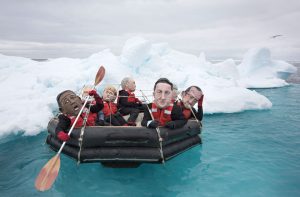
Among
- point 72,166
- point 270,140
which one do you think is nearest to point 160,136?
point 72,166

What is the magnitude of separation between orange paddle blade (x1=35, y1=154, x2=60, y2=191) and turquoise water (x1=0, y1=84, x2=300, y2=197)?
0.62 metres

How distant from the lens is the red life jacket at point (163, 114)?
4.03 meters

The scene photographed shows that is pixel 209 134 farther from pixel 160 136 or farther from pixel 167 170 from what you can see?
pixel 160 136

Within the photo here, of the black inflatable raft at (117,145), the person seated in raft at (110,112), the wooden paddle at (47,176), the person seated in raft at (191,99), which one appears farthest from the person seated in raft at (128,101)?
the wooden paddle at (47,176)

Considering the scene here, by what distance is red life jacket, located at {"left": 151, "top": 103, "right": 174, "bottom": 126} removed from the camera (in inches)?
159

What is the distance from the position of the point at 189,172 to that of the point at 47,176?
2427mm

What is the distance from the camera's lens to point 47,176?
10.3 ft

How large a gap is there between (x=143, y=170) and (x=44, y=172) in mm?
1757

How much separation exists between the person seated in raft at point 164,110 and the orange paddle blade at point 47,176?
142 centimetres

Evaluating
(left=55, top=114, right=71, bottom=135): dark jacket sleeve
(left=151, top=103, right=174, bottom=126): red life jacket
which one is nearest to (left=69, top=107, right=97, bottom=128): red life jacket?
(left=55, top=114, right=71, bottom=135): dark jacket sleeve

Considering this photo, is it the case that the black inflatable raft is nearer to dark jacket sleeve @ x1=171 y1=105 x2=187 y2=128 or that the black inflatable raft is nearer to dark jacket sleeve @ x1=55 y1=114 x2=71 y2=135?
dark jacket sleeve @ x1=55 y1=114 x2=71 y2=135

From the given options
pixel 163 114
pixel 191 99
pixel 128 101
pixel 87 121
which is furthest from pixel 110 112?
pixel 191 99

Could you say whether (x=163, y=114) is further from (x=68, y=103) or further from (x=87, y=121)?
(x=68, y=103)

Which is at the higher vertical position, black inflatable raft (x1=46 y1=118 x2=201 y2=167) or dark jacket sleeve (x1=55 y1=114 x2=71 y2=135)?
dark jacket sleeve (x1=55 y1=114 x2=71 y2=135)
